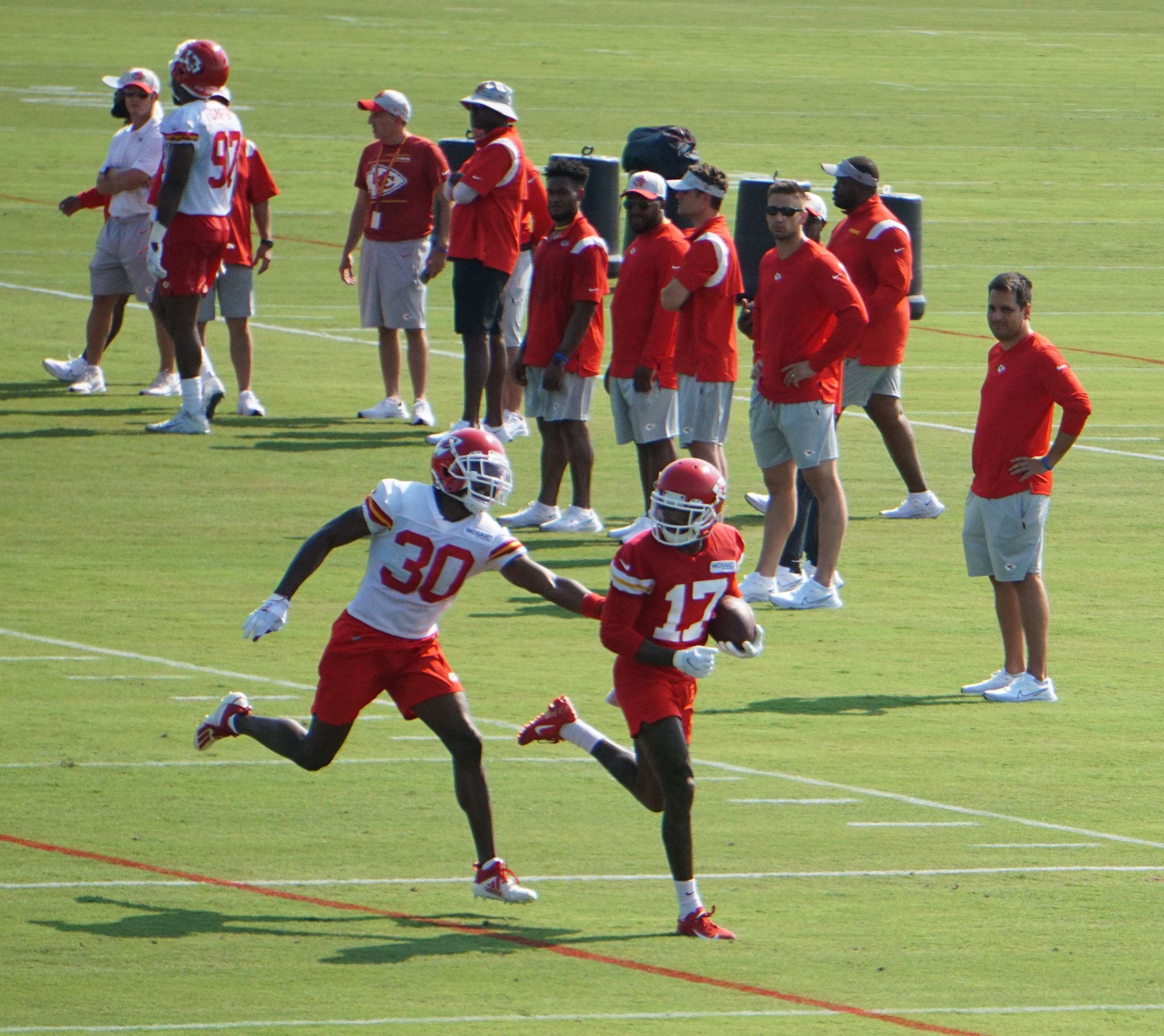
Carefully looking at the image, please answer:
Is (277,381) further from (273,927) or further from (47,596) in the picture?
(273,927)

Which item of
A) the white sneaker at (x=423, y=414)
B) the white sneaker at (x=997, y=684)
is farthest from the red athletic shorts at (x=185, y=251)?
the white sneaker at (x=997, y=684)

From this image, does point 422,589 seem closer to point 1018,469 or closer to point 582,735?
point 582,735

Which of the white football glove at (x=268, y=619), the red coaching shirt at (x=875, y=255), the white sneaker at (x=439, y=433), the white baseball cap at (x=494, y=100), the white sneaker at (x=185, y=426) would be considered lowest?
the white sneaker at (x=185, y=426)

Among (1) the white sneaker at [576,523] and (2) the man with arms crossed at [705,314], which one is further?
(1) the white sneaker at [576,523]

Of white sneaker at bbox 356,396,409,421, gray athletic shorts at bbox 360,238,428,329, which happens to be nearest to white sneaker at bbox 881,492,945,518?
gray athletic shorts at bbox 360,238,428,329

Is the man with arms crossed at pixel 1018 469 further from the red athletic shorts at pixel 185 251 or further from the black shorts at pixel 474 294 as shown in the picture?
the red athletic shorts at pixel 185 251

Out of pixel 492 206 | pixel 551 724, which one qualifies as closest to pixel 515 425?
pixel 492 206

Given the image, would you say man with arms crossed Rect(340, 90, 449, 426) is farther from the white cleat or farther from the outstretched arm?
the white cleat

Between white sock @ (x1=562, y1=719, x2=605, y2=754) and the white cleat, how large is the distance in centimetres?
62

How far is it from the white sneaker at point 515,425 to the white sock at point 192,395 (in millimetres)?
2268

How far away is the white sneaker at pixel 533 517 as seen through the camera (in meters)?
14.6

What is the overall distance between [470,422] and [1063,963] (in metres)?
8.65

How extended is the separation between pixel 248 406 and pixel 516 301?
247 centimetres

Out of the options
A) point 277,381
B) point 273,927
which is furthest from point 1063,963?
point 277,381
